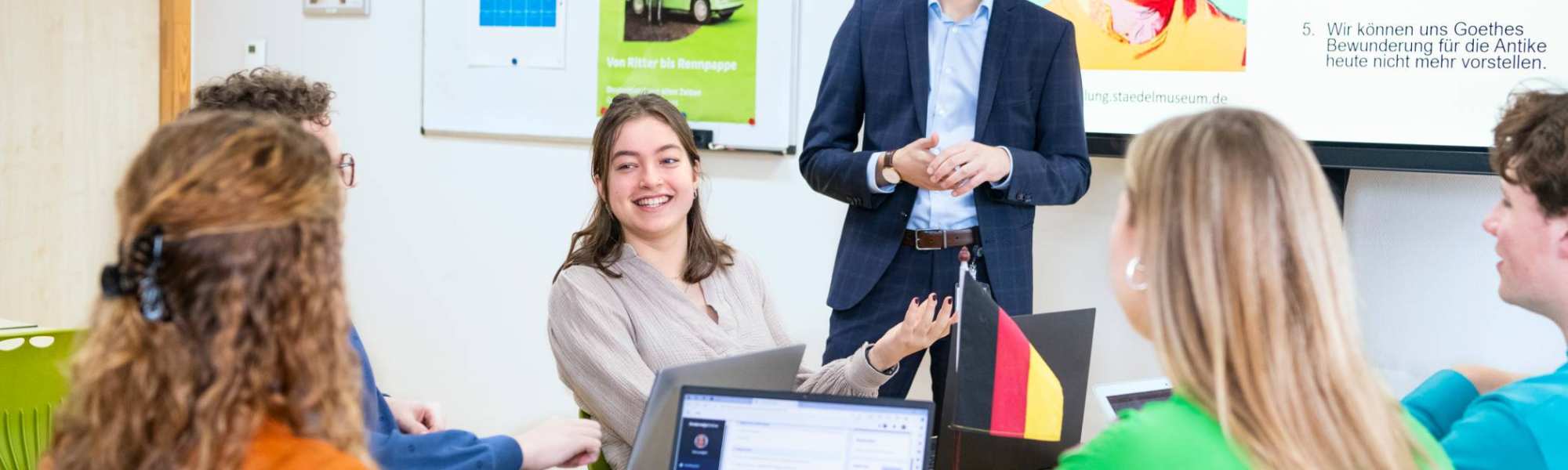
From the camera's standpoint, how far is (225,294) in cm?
102

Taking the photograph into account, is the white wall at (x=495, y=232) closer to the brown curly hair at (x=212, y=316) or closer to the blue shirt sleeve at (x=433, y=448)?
the blue shirt sleeve at (x=433, y=448)

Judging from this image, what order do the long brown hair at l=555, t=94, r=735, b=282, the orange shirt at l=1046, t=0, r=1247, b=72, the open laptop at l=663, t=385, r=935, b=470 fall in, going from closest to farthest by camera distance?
the open laptop at l=663, t=385, r=935, b=470
the long brown hair at l=555, t=94, r=735, b=282
the orange shirt at l=1046, t=0, r=1247, b=72

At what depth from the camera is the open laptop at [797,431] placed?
1479 mm

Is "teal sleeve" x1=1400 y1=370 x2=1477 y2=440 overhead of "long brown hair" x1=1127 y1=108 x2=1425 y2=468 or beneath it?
beneath

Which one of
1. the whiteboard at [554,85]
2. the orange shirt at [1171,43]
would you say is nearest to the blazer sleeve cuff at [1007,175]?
the orange shirt at [1171,43]

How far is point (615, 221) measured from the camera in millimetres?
2188

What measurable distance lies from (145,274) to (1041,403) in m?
1.07

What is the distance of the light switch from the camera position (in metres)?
4.22

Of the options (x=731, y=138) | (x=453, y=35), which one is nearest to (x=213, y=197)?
(x=731, y=138)

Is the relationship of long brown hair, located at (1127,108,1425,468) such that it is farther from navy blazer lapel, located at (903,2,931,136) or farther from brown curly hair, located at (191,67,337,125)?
navy blazer lapel, located at (903,2,931,136)

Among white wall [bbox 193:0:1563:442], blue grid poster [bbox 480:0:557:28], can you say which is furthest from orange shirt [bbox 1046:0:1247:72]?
blue grid poster [bbox 480:0:557:28]

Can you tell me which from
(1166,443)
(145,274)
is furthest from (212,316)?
(1166,443)

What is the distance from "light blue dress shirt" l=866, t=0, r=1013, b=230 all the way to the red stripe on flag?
0.91 meters

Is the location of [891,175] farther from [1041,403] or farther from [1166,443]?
[1166,443]
